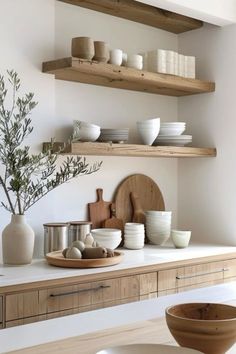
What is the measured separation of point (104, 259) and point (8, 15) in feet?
4.65

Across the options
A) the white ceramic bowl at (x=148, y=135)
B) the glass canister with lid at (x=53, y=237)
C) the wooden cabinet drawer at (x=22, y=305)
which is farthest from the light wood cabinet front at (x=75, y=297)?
the white ceramic bowl at (x=148, y=135)

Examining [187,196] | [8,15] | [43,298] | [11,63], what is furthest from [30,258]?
[187,196]

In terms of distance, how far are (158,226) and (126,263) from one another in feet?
2.50

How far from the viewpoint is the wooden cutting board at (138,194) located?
3568 mm

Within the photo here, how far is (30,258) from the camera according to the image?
2.70m

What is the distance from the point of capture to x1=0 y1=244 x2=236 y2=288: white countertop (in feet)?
7.86

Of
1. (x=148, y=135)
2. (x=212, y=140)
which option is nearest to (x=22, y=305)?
A: (x=148, y=135)

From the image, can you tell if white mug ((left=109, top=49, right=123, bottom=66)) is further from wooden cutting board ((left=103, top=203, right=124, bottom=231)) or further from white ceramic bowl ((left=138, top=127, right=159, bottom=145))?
wooden cutting board ((left=103, top=203, right=124, bottom=231))

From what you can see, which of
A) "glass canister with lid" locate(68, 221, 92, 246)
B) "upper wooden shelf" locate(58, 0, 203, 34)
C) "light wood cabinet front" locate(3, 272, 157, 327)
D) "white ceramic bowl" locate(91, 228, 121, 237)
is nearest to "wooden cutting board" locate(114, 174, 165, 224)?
"white ceramic bowl" locate(91, 228, 121, 237)

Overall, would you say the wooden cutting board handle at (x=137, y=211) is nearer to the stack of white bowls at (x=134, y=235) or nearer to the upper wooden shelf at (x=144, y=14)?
the stack of white bowls at (x=134, y=235)

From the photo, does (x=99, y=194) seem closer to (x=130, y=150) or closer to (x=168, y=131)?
(x=130, y=150)

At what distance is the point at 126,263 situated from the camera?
2.79m

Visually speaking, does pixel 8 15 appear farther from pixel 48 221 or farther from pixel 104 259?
pixel 104 259

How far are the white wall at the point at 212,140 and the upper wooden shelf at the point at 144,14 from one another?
0.45 ft
